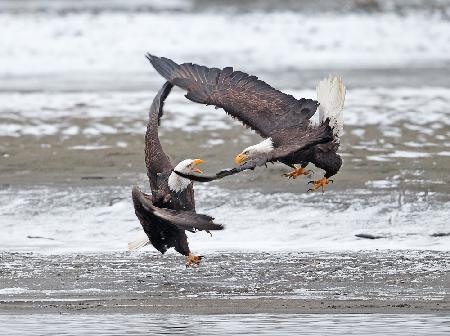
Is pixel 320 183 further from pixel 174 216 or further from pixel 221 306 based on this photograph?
pixel 221 306

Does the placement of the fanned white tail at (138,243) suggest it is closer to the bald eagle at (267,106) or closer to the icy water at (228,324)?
the bald eagle at (267,106)

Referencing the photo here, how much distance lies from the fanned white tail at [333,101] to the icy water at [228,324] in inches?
81.6

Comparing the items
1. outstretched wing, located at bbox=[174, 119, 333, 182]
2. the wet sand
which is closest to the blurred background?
the wet sand

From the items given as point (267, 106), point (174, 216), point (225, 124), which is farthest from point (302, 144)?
point (225, 124)

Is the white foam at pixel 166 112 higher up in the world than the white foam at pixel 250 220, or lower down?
higher up

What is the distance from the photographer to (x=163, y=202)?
291 inches

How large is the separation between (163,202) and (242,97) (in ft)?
3.72

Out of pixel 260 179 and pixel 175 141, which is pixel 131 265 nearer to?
pixel 260 179

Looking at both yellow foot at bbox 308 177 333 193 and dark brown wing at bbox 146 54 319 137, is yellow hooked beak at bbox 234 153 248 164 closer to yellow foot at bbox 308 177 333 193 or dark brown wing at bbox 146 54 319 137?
dark brown wing at bbox 146 54 319 137

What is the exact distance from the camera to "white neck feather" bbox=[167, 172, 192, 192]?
736 centimetres

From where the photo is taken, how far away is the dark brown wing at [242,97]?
8141 millimetres

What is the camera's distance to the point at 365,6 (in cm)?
2512

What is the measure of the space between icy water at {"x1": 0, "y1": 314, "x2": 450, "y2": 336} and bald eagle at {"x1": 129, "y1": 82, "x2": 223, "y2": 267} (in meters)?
0.60

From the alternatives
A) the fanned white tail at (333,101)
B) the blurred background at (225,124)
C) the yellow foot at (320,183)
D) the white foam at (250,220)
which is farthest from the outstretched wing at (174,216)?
the yellow foot at (320,183)
